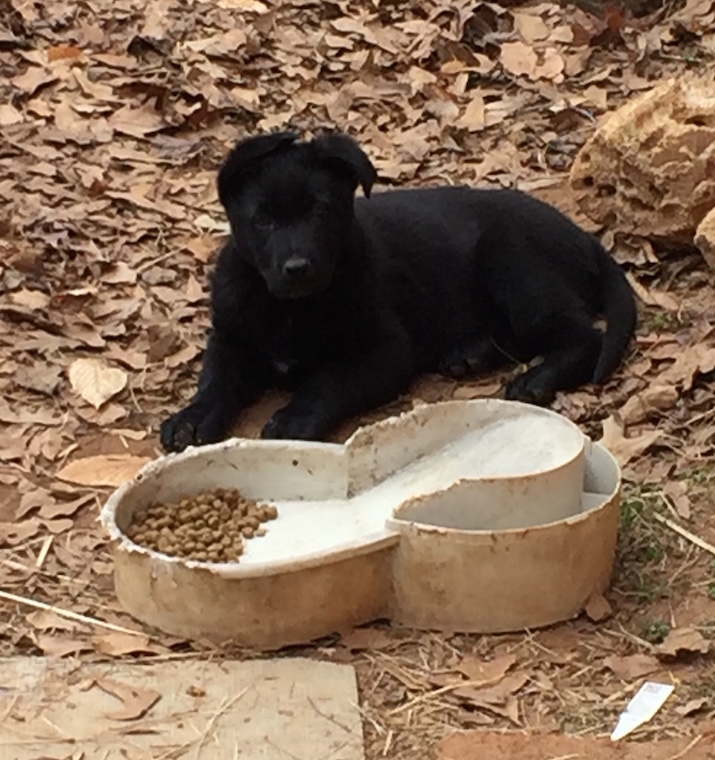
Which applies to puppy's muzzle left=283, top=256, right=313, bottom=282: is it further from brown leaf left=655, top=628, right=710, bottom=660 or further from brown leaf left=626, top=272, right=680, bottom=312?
brown leaf left=655, top=628, right=710, bottom=660

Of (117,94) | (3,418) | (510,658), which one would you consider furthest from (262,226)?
(117,94)

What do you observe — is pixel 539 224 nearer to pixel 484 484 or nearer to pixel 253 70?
pixel 484 484

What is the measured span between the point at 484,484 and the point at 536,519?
17 cm

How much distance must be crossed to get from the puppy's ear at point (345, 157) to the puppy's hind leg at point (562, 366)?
0.80 m

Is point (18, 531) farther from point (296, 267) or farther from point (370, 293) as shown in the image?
point (370, 293)

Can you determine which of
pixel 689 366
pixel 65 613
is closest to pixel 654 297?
pixel 689 366

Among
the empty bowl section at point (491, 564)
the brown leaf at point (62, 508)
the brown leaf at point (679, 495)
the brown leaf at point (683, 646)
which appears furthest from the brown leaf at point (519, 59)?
the brown leaf at point (683, 646)

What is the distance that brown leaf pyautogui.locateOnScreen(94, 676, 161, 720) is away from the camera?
3.27 metres

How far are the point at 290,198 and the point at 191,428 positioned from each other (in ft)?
2.51

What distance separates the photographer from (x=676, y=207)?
550cm

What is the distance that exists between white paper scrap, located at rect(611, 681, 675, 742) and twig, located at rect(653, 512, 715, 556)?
1.98ft

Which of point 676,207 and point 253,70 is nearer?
point 676,207

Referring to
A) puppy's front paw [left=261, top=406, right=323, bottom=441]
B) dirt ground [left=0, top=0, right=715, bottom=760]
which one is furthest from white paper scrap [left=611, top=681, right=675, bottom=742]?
puppy's front paw [left=261, top=406, right=323, bottom=441]

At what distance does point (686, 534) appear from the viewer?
399 centimetres
